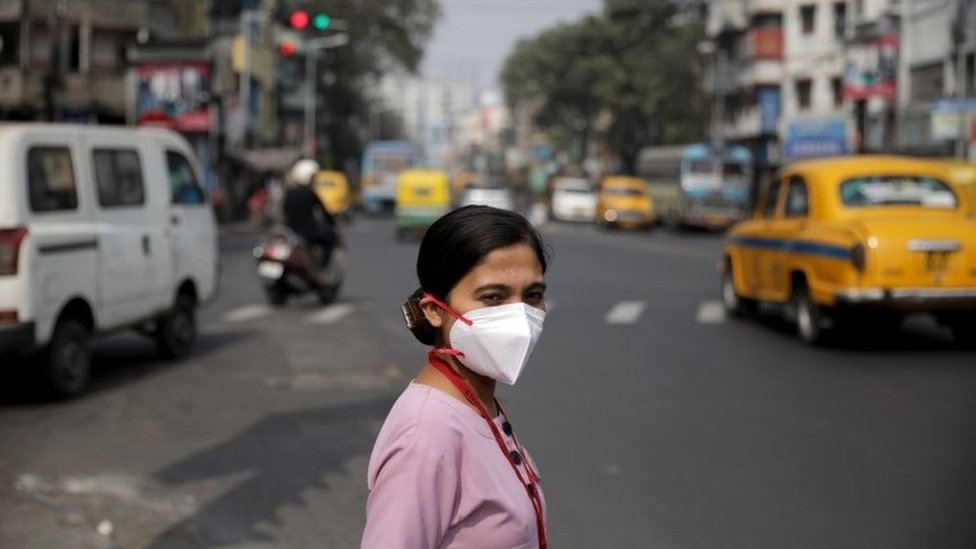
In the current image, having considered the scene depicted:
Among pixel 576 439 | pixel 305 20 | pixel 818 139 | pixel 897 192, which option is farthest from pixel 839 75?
pixel 576 439

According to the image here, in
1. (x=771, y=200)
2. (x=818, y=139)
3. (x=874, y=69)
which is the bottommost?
(x=771, y=200)

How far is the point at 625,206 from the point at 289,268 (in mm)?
39558

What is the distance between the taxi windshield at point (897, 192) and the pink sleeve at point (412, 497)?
A: 40.9ft

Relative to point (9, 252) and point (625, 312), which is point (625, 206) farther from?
point (9, 252)

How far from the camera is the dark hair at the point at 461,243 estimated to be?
262cm

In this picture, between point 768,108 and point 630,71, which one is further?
point 630,71

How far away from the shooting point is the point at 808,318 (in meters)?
14.3

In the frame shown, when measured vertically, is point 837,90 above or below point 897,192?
above

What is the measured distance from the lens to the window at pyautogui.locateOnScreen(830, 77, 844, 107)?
65.9m

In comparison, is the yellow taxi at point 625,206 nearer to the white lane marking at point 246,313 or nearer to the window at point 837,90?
the window at point 837,90

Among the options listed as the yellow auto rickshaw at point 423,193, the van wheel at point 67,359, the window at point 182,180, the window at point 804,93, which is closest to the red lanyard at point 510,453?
the van wheel at point 67,359

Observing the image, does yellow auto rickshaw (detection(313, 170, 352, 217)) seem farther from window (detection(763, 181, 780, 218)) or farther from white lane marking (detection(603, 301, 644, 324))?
window (detection(763, 181, 780, 218))

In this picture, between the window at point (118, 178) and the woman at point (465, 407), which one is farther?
the window at point (118, 178)

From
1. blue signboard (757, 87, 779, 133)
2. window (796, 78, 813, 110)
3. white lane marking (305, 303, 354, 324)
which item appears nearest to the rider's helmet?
white lane marking (305, 303, 354, 324)
